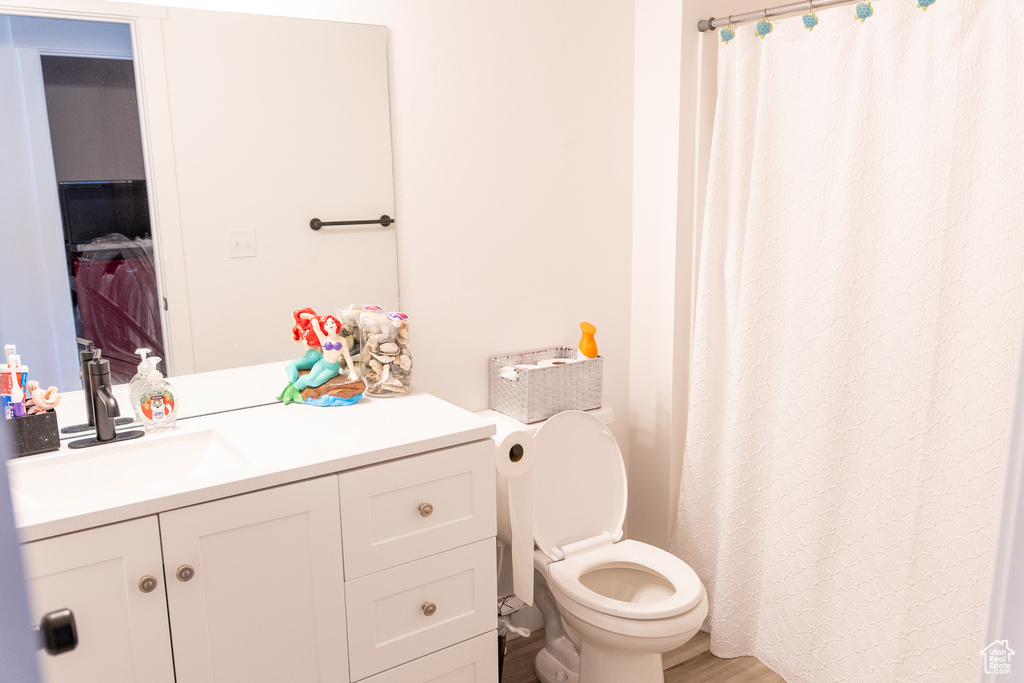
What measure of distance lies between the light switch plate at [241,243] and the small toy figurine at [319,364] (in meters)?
0.19

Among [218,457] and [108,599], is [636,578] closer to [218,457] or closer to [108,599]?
[218,457]

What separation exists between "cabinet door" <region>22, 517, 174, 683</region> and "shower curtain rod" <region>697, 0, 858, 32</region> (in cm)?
189

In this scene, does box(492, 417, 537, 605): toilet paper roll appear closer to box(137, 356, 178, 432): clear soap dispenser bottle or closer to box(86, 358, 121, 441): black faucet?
box(137, 356, 178, 432): clear soap dispenser bottle

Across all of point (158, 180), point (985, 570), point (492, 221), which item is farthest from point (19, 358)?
point (985, 570)

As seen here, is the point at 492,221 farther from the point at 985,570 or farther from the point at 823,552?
the point at 985,570

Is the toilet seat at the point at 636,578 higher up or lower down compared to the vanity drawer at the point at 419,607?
lower down

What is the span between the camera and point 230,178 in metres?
1.75

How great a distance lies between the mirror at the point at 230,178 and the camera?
153cm

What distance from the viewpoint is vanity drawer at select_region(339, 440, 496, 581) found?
1.50 metres

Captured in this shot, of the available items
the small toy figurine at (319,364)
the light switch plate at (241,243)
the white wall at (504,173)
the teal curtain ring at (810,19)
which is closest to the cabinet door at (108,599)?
the small toy figurine at (319,364)

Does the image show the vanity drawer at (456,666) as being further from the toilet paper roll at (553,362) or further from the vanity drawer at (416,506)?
the toilet paper roll at (553,362)

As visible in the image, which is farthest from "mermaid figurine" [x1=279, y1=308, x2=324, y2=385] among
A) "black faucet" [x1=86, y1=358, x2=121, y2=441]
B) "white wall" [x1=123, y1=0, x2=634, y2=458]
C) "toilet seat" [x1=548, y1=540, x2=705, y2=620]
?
"toilet seat" [x1=548, y1=540, x2=705, y2=620]

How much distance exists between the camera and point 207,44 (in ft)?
5.52

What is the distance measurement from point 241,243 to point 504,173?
77 centimetres
